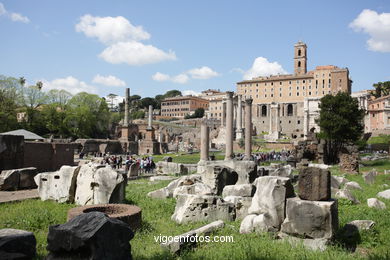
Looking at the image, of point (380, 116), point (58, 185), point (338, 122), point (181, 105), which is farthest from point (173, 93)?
point (58, 185)

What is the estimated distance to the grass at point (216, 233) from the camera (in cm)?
491

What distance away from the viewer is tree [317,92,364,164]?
98.3ft

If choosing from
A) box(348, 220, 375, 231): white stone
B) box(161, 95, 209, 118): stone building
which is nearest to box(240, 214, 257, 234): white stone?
box(348, 220, 375, 231): white stone

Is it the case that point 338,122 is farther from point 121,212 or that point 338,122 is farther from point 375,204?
point 121,212

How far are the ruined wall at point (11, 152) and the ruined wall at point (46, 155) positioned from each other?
6.33ft

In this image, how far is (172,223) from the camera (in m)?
7.34

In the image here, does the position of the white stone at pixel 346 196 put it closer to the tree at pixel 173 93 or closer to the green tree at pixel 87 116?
the green tree at pixel 87 116

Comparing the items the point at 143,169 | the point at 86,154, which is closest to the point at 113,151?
the point at 86,154

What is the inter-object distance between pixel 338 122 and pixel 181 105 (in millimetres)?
92178

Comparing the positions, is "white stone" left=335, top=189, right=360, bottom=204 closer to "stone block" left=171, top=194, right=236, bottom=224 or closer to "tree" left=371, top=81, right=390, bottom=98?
"stone block" left=171, top=194, right=236, bottom=224

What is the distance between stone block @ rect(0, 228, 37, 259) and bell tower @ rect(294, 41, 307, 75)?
110 m

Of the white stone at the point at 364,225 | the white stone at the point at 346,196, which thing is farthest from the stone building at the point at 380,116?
the white stone at the point at 364,225

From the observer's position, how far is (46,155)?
50.9 ft

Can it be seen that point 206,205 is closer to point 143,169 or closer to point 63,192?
point 63,192
